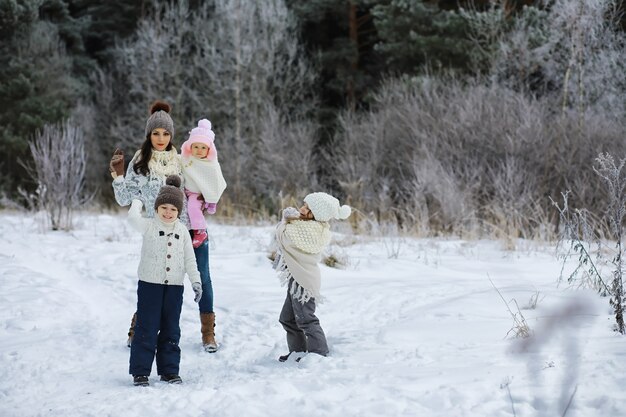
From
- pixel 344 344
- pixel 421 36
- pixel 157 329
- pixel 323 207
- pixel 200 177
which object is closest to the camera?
pixel 157 329

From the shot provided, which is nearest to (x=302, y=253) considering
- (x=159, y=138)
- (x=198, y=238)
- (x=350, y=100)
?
(x=198, y=238)

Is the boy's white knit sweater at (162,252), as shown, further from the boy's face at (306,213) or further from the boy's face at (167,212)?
the boy's face at (306,213)

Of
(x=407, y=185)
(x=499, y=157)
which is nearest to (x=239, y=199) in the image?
(x=407, y=185)

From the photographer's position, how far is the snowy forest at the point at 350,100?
14141 mm

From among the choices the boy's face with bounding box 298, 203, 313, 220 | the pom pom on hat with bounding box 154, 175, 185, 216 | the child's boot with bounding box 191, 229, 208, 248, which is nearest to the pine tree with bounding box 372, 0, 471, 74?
the child's boot with bounding box 191, 229, 208, 248

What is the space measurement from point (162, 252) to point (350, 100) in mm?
21808

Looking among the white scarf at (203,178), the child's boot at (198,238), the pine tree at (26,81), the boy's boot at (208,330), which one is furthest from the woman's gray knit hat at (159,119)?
the pine tree at (26,81)

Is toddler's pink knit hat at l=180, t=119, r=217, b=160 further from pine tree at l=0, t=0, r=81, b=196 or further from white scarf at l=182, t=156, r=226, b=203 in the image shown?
pine tree at l=0, t=0, r=81, b=196

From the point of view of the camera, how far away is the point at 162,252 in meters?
4.55

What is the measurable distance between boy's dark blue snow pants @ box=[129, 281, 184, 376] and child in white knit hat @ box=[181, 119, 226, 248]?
2.62 feet

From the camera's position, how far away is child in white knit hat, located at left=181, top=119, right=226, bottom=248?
533 centimetres

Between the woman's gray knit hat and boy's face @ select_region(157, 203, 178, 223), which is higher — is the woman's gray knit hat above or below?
above

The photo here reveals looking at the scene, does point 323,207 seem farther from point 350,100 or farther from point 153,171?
point 350,100

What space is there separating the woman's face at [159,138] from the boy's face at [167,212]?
852 mm
